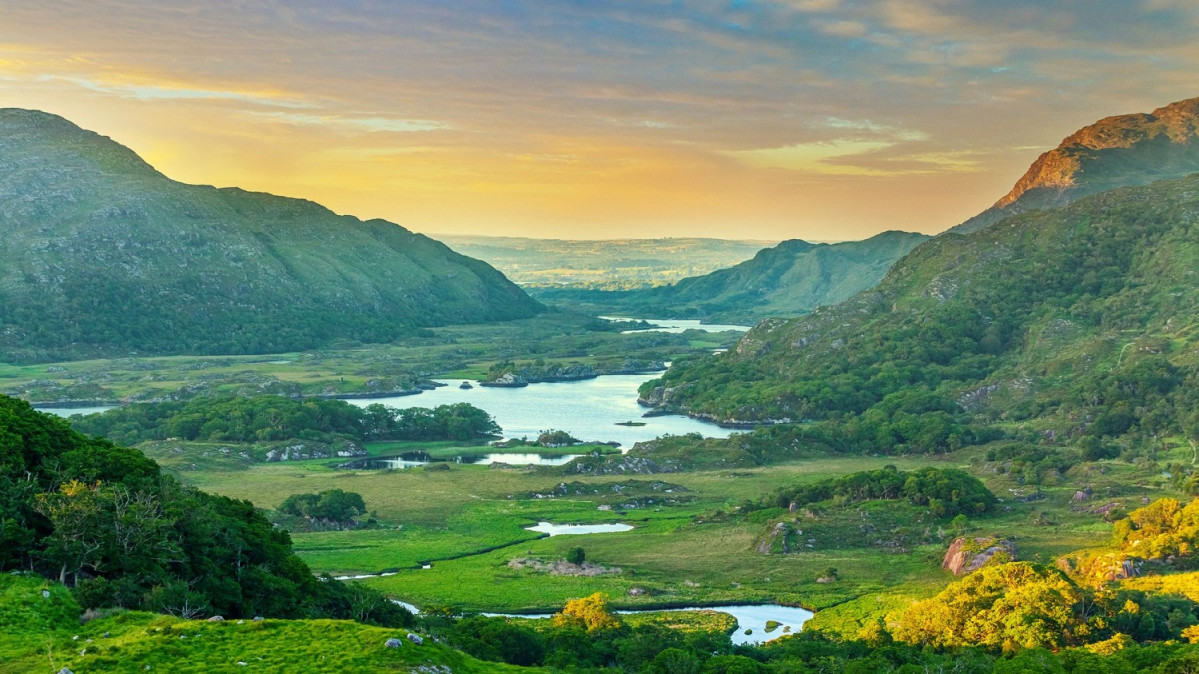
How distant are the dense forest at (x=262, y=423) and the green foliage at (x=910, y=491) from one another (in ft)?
263

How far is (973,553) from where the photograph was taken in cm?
9888

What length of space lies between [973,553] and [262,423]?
4789 inches

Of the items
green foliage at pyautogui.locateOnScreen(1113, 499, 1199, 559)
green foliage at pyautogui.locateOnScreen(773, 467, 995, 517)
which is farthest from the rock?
green foliage at pyautogui.locateOnScreen(773, 467, 995, 517)

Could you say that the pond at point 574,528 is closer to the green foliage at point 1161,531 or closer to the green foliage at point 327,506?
the green foliage at point 327,506

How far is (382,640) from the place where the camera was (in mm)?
41219

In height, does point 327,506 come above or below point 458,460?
above

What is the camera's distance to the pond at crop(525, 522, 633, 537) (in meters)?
123

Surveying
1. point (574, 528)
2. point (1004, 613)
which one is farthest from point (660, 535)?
point (1004, 613)

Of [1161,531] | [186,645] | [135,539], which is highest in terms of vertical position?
[135,539]

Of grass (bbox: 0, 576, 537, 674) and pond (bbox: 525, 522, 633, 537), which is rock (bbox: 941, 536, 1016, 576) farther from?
grass (bbox: 0, 576, 537, 674)

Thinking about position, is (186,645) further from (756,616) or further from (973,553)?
(973,553)

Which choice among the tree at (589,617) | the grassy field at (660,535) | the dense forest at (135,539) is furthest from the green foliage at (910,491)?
the dense forest at (135,539)

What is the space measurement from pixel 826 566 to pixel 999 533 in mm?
17876

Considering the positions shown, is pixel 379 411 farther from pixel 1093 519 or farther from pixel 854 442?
pixel 1093 519
